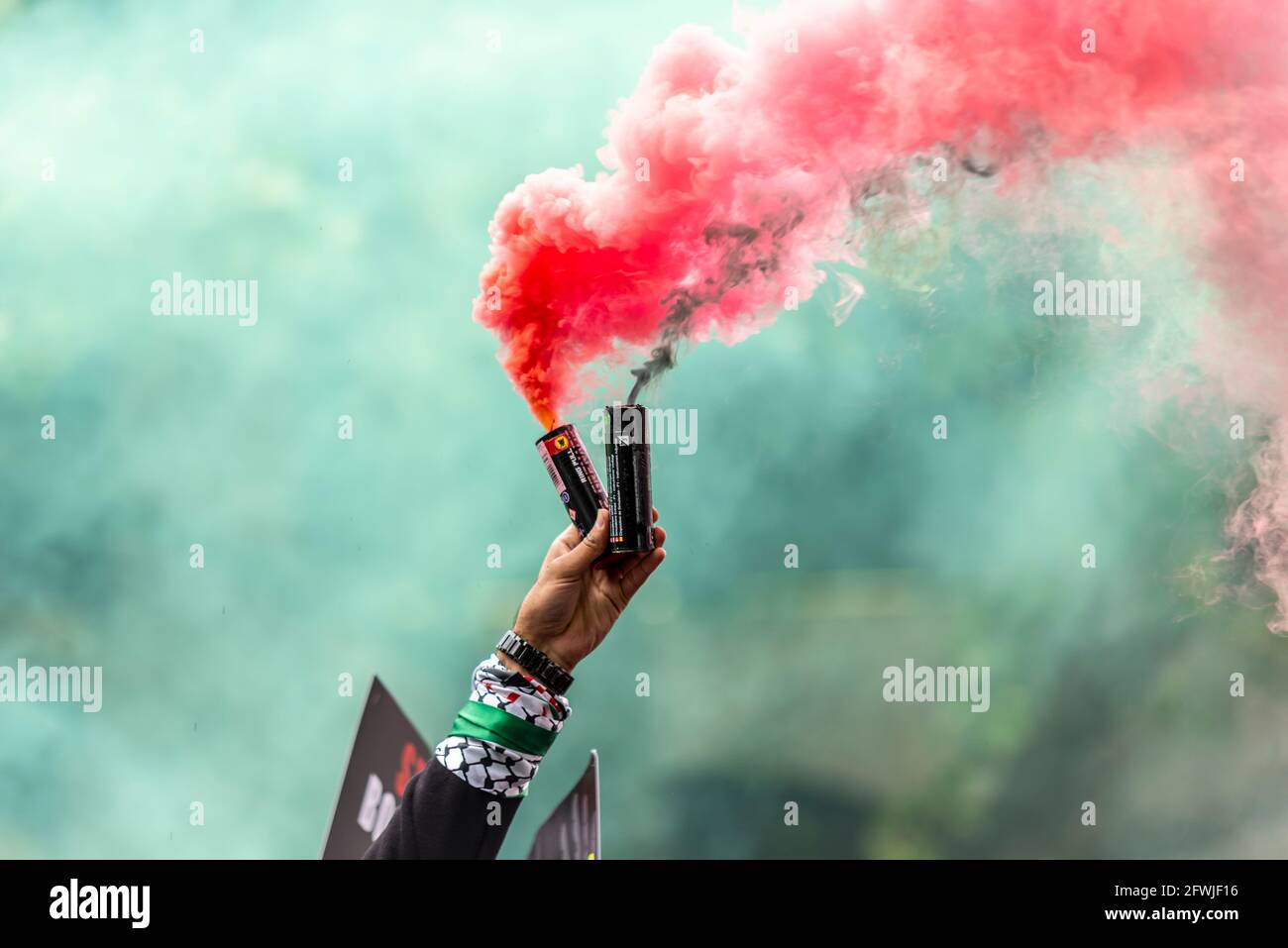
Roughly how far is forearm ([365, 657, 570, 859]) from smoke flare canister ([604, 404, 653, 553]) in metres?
0.48

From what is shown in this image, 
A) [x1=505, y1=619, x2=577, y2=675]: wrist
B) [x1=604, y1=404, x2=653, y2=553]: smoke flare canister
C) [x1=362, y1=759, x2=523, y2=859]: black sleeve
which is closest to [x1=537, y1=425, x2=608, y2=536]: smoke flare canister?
[x1=604, y1=404, x2=653, y2=553]: smoke flare canister

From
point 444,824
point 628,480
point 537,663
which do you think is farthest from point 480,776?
point 628,480

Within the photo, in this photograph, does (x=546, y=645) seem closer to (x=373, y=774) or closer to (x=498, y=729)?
(x=498, y=729)

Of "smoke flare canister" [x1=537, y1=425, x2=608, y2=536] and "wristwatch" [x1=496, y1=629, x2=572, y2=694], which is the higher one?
"smoke flare canister" [x1=537, y1=425, x2=608, y2=536]

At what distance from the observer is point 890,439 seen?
16.0 feet

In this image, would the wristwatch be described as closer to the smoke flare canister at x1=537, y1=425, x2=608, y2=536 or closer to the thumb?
the thumb

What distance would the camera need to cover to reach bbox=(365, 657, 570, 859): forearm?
1.68 m

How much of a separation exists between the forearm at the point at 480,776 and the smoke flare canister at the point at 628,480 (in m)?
0.48

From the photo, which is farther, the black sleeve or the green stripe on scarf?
the green stripe on scarf

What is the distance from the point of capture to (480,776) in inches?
68.0

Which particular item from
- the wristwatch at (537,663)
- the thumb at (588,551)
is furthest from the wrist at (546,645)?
the thumb at (588,551)

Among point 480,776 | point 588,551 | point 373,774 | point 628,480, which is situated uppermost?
point 628,480

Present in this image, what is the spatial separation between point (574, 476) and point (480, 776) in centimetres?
84

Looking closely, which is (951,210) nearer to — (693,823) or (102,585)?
(693,823)
